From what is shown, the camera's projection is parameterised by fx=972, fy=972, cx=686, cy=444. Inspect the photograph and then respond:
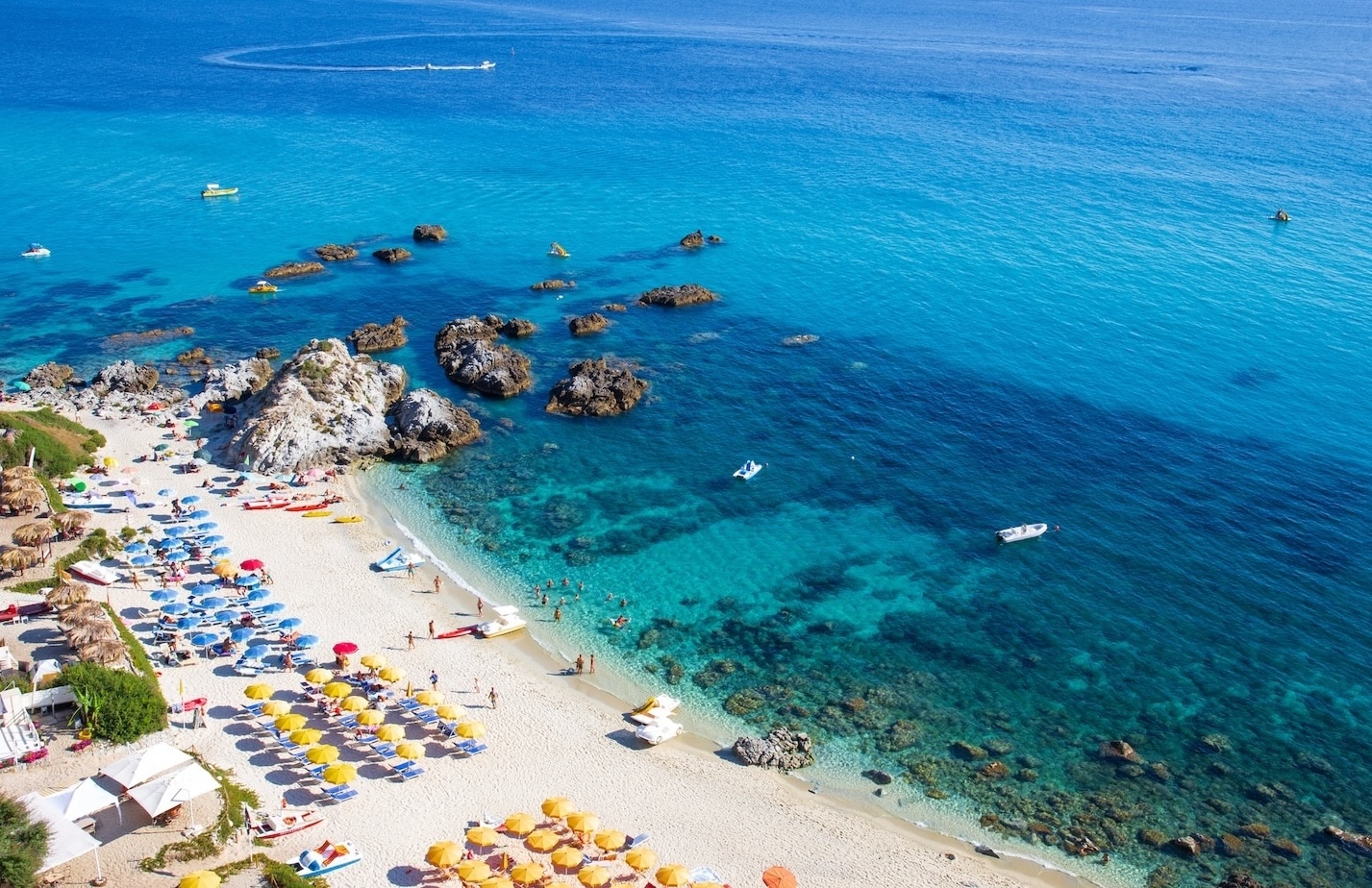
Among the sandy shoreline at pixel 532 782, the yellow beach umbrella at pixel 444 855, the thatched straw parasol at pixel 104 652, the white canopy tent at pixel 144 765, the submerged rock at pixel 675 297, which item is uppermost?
the submerged rock at pixel 675 297

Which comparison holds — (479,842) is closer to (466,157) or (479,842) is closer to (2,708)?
(2,708)

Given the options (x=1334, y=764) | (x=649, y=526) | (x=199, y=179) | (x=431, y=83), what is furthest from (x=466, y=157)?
(x=1334, y=764)

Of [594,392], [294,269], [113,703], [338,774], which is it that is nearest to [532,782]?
[338,774]

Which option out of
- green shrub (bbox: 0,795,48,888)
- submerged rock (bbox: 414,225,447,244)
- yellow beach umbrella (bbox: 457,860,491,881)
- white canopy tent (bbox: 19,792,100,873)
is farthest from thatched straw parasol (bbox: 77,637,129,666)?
submerged rock (bbox: 414,225,447,244)

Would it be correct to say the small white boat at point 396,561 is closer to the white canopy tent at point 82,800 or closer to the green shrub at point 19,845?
the white canopy tent at point 82,800

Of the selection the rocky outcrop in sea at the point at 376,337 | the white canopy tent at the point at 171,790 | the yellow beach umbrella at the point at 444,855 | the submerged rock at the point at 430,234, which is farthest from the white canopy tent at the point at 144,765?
the submerged rock at the point at 430,234
